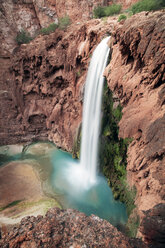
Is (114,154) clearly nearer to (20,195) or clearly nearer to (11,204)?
(20,195)

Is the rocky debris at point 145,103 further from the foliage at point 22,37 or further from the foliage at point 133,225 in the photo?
the foliage at point 22,37

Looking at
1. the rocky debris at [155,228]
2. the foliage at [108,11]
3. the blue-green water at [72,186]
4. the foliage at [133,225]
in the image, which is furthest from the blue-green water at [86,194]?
the foliage at [108,11]

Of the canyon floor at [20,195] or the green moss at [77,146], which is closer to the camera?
the canyon floor at [20,195]

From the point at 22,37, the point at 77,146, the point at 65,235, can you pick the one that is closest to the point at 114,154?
the point at 77,146

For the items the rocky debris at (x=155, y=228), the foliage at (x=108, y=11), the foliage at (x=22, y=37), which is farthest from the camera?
the foliage at (x=22, y=37)

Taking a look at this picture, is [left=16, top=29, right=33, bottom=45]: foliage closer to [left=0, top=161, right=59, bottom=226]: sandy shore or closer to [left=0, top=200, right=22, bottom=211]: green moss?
[left=0, top=161, right=59, bottom=226]: sandy shore

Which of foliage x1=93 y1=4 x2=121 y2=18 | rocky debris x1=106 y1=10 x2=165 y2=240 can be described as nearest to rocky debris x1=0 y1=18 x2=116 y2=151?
foliage x1=93 y1=4 x2=121 y2=18
